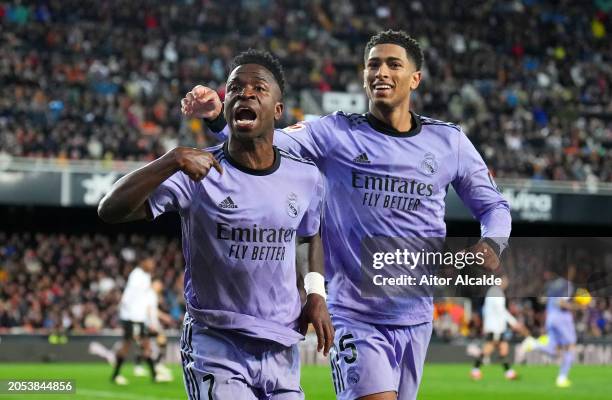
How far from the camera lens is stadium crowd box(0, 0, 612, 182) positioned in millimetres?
24375

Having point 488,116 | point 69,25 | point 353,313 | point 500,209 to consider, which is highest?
point 69,25

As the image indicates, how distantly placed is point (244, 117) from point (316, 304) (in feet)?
2.91

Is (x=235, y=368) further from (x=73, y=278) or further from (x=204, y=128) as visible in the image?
(x=204, y=128)

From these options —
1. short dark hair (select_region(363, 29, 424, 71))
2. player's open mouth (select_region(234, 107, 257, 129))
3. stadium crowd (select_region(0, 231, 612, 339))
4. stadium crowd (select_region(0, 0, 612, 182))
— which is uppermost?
stadium crowd (select_region(0, 0, 612, 182))

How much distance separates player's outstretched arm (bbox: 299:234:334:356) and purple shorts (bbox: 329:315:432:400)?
832mm

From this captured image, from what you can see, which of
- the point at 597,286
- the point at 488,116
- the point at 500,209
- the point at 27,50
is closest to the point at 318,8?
the point at 488,116

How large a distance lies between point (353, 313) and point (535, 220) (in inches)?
831

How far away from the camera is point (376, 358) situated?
5.64 meters

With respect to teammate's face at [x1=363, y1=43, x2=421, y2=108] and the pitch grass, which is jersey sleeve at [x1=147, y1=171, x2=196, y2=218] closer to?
teammate's face at [x1=363, y1=43, x2=421, y2=108]

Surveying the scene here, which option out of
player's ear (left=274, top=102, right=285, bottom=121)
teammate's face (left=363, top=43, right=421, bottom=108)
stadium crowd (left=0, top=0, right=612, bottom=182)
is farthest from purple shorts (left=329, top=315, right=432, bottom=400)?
stadium crowd (left=0, top=0, right=612, bottom=182)

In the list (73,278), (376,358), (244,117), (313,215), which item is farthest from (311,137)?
(73,278)

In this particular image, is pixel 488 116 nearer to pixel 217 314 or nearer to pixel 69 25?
pixel 69 25

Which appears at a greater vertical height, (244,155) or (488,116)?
(488,116)

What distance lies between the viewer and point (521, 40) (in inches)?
1275
